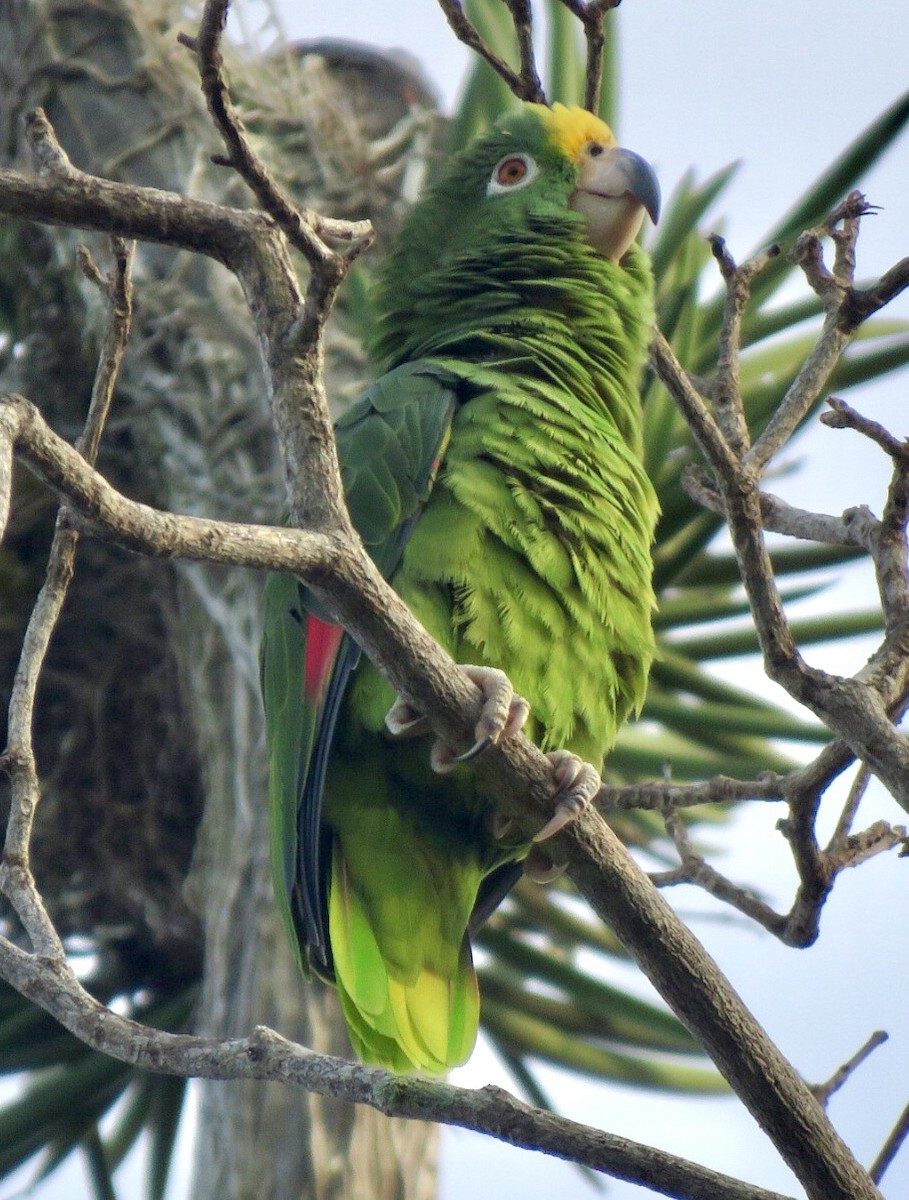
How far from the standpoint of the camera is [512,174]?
2775 millimetres

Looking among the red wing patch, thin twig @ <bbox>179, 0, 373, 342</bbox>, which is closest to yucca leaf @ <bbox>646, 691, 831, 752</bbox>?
the red wing patch

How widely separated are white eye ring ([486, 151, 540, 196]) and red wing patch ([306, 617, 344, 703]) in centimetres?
105

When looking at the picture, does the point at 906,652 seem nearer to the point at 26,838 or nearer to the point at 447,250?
the point at 26,838

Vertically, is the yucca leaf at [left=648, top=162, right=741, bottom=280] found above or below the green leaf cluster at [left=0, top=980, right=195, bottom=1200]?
above

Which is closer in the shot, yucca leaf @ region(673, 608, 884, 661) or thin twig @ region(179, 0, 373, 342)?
thin twig @ region(179, 0, 373, 342)

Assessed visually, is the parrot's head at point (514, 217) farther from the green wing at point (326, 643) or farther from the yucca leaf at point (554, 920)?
the yucca leaf at point (554, 920)

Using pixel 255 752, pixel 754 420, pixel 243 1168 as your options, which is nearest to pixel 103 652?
pixel 255 752

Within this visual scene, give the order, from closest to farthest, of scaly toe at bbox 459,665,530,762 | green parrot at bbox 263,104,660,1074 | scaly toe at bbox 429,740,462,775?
scaly toe at bbox 459,665,530,762 < scaly toe at bbox 429,740,462,775 < green parrot at bbox 263,104,660,1074

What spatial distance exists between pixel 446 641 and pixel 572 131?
124cm

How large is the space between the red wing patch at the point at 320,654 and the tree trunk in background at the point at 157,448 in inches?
51.1

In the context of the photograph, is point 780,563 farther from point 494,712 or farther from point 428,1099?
point 428,1099

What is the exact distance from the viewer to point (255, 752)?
3459mm

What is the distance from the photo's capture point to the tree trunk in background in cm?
380

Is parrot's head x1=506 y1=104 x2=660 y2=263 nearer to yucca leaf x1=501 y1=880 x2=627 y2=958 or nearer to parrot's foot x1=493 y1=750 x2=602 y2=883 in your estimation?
parrot's foot x1=493 y1=750 x2=602 y2=883
